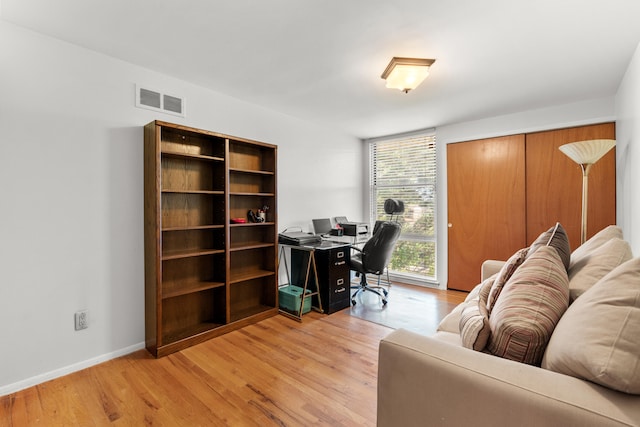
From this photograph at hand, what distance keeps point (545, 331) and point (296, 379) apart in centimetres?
158

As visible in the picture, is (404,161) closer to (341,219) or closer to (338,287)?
(341,219)

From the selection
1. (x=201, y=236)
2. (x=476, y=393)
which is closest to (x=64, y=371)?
(x=201, y=236)

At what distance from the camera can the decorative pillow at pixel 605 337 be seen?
71 cm

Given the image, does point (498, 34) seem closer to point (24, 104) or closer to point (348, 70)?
point (348, 70)

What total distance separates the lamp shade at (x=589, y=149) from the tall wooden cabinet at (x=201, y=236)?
108 inches

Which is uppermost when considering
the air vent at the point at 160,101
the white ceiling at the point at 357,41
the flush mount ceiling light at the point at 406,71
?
the white ceiling at the point at 357,41

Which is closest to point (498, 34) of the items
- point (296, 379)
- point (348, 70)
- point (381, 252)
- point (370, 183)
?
point (348, 70)

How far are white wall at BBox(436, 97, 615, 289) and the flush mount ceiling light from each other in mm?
1987

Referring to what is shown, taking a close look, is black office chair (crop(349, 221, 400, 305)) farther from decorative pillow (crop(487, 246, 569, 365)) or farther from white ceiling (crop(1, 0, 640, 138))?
decorative pillow (crop(487, 246, 569, 365))

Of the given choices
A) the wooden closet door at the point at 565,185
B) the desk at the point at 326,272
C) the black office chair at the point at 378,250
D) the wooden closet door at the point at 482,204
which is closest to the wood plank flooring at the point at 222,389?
the desk at the point at 326,272

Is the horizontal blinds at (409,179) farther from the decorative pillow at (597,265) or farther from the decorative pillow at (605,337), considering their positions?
the decorative pillow at (605,337)

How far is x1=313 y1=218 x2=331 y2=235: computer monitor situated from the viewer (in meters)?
3.97

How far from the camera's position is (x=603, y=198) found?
10.4ft

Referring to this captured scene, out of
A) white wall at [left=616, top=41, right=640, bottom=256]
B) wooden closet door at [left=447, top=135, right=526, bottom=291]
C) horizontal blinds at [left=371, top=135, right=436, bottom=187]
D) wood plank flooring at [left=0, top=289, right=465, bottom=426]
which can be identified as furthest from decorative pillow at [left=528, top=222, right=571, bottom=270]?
horizontal blinds at [left=371, top=135, right=436, bottom=187]
